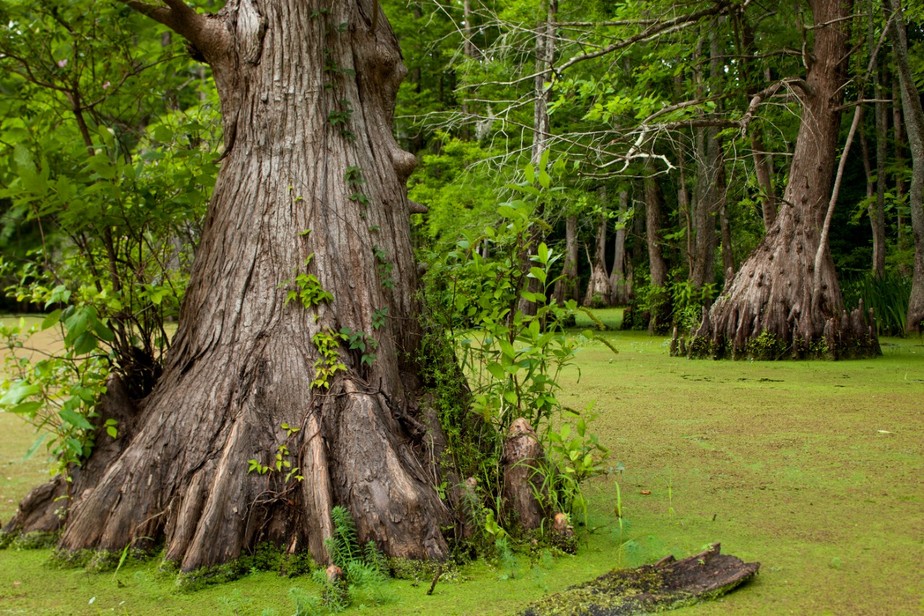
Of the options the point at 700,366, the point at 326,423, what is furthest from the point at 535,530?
the point at 700,366

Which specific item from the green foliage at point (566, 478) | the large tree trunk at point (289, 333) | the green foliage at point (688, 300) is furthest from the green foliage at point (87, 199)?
the green foliage at point (688, 300)

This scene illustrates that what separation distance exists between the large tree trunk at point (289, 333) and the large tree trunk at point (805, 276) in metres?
5.62

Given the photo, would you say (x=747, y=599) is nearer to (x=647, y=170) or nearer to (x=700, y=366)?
(x=700, y=366)

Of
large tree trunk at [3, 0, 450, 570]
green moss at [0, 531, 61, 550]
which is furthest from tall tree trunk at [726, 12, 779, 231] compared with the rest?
green moss at [0, 531, 61, 550]

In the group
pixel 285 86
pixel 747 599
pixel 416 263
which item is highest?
pixel 285 86

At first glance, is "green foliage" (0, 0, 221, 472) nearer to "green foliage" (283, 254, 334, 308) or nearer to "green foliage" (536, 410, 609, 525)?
"green foliage" (283, 254, 334, 308)

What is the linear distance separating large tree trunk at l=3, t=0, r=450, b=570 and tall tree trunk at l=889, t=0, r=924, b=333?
28.5 ft

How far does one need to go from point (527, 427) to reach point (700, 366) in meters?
5.12

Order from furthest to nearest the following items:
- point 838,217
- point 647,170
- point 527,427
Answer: point 838,217 → point 647,170 → point 527,427

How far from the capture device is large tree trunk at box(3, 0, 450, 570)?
8.34ft

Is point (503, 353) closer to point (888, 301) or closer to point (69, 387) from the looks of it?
point (69, 387)

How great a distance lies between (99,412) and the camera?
303cm

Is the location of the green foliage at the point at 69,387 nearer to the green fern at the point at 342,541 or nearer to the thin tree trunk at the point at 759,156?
the green fern at the point at 342,541

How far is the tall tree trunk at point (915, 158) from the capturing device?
949 cm
